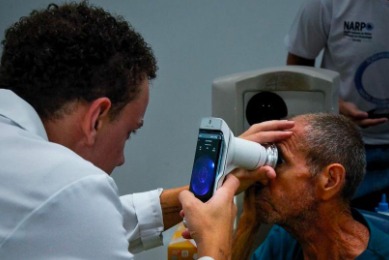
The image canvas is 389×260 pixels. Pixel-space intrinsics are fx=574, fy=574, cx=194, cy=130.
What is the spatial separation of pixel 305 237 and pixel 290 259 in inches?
4.4

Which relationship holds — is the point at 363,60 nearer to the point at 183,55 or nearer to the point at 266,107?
the point at 266,107

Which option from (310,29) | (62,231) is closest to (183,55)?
(310,29)

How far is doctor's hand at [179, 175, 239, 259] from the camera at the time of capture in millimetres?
1147

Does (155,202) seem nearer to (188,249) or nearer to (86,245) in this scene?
(188,249)

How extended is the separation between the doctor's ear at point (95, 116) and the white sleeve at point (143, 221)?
1.45 ft

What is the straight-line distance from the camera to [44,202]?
0.92 metres

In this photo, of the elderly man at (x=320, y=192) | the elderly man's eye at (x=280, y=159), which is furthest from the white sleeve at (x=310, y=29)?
the elderly man's eye at (x=280, y=159)

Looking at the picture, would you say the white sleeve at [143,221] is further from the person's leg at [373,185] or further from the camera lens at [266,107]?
the person's leg at [373,185]

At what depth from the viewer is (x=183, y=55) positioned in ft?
8.95

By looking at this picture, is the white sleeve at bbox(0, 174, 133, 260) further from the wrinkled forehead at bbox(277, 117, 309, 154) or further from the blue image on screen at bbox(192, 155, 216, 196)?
the wrinkled forehead at bbox(277, 117, 309, 154)

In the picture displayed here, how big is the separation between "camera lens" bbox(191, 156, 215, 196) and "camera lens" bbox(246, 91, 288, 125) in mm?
492

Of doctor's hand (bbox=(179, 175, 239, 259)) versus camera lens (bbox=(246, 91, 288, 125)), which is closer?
doctor's hand (bbox=(179, 175, 239, 259))

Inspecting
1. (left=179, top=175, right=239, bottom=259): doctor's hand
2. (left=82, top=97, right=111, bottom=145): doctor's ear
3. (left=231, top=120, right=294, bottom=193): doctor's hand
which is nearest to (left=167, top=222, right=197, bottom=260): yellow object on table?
(left=231, top=120, right=294, bottom=193): doctor's hand

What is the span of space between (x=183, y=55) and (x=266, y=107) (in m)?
1.15
